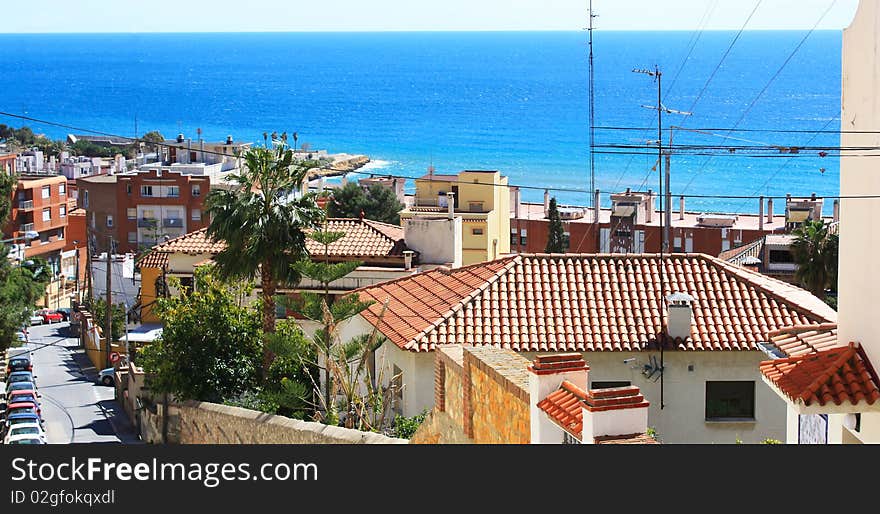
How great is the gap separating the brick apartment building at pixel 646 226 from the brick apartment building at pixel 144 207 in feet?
71.1

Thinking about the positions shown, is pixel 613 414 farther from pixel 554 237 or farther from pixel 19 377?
pixel 554 237

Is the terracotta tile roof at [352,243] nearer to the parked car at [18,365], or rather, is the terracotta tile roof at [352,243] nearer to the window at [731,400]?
the parked car at [18,365]

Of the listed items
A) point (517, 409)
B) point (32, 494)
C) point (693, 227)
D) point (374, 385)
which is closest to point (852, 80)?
point (517, 409)

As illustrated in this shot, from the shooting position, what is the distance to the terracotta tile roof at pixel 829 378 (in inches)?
481

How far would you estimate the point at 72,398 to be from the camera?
43562 mm

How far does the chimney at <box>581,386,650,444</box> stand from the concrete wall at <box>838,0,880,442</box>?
3322mm

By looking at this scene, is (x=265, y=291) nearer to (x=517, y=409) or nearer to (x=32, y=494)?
(x=517, y=409)

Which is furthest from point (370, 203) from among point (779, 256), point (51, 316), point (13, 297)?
point (13, 297)

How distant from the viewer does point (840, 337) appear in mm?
13352

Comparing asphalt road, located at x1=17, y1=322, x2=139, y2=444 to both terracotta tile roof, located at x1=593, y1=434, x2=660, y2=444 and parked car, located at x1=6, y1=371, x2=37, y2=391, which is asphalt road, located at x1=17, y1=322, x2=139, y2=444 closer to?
parked car, located at x1=6, y1=371, x2=37, y2=391

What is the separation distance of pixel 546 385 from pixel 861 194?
4.01 meters

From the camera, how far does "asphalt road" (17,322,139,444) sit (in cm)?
3591

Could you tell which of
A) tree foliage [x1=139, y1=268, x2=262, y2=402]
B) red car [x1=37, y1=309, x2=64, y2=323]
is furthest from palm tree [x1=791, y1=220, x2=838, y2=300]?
red car [x1=37, y1=309, x2=64, y2=323]

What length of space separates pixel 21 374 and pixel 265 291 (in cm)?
2091
